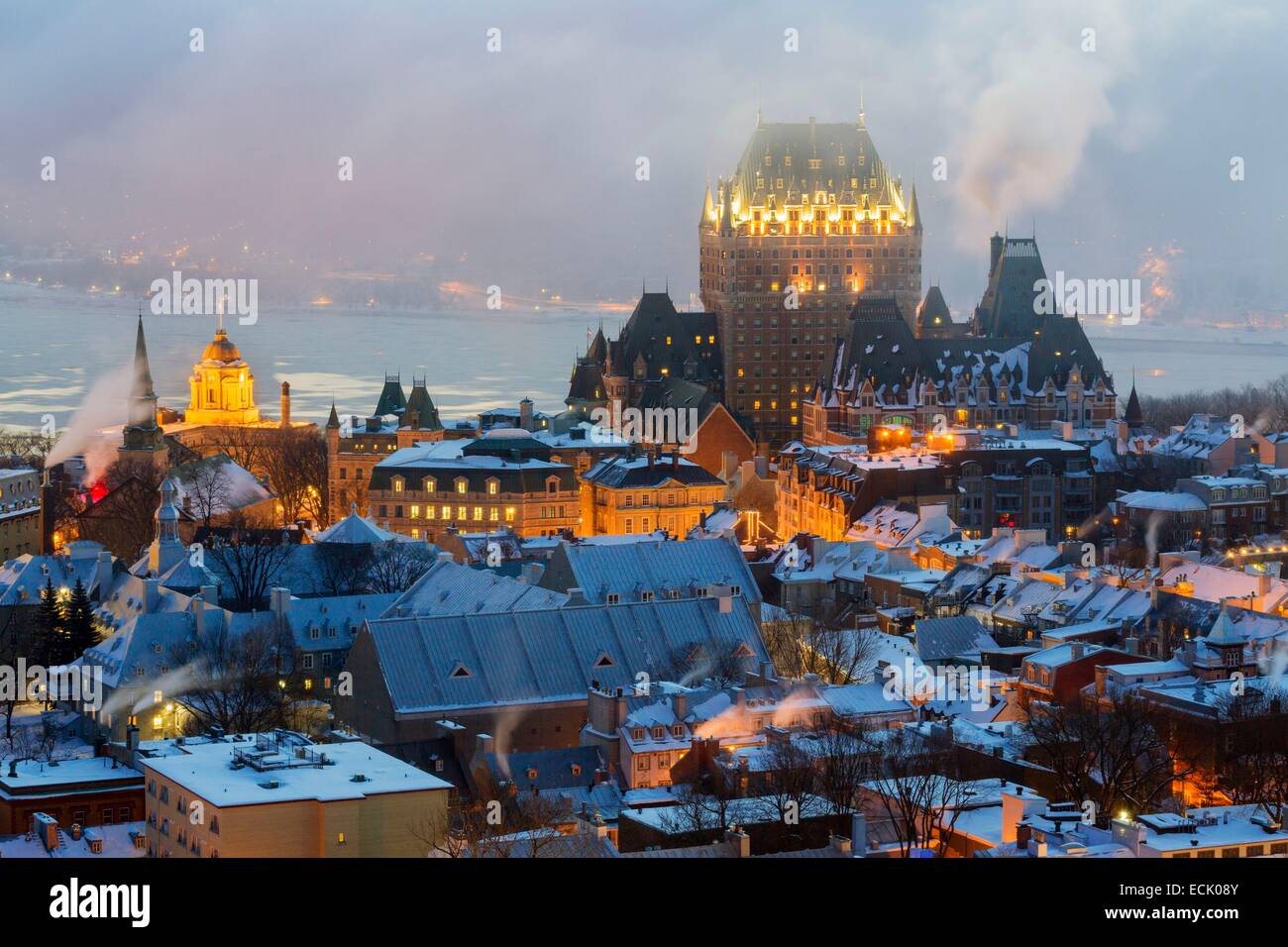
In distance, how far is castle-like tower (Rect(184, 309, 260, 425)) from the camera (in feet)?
225

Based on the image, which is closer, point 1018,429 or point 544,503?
point 544,503

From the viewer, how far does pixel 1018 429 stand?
58.1 m

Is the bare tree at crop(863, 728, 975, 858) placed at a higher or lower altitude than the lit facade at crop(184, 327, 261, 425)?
lower

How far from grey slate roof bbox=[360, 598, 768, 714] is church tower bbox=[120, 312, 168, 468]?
28911 mm

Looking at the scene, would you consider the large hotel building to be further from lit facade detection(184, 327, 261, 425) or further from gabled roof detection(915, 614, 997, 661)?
gabled roof detection(915, 614, 997, 661)

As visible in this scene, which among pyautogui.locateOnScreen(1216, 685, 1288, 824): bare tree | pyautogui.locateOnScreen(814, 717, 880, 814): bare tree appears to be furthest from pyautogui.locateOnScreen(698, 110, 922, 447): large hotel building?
pyautogui.locateOnScreen(814, 717, 880, 814): bare tree

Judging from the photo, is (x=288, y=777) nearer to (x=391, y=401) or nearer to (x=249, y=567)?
(x=249, y=567)

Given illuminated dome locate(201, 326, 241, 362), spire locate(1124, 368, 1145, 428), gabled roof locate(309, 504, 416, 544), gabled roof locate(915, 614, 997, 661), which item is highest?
illuminated dome locate(201, 326, 241, 362)

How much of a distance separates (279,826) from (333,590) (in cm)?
1877

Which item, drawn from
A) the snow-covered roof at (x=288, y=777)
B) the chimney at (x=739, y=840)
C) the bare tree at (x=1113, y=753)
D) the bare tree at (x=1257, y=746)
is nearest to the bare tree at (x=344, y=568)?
the bare tree at (x=1113, y=753)
